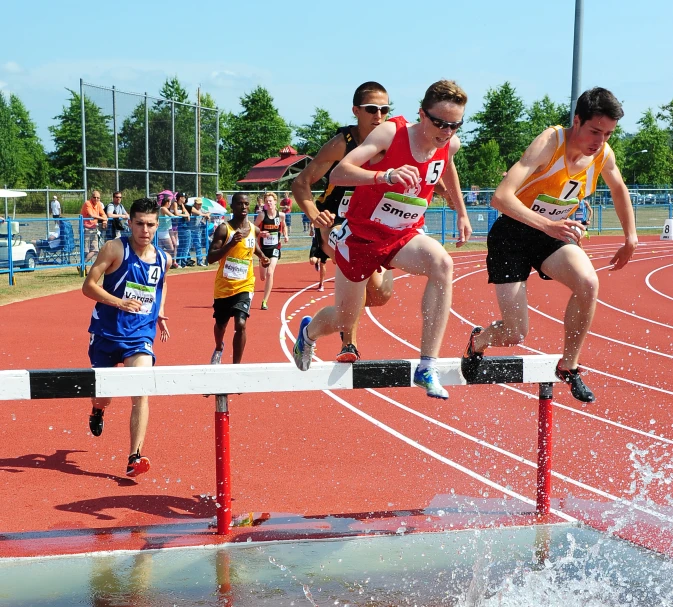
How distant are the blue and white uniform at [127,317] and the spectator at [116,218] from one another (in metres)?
14.0

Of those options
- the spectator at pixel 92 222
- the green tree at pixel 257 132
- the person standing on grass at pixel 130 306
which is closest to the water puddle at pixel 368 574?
the person standing on grass at pixel 130 306

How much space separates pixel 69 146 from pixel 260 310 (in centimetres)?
6031

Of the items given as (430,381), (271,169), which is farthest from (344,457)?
(271,169)

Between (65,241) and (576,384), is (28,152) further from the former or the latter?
(576,384)

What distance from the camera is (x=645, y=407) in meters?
8.27

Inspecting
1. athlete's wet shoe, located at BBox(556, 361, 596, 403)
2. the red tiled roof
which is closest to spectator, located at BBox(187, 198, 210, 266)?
athlete's wet shoe, located at BBox(556, 361, 596, 403)

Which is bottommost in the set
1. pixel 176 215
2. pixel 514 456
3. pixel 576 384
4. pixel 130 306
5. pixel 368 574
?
pixel 514 456

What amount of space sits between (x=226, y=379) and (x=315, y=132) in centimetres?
7677

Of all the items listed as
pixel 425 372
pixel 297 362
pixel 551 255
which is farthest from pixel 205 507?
pixel 551 255

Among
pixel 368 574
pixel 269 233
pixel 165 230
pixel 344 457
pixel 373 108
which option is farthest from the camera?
pixel 165 230

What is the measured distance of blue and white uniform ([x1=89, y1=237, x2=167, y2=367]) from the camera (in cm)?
600

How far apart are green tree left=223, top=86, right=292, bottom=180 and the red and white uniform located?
236ft

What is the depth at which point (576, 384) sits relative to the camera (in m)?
4.69

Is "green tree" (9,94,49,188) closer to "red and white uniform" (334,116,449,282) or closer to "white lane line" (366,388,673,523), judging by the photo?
"white lane line" (366,388,673,523)
